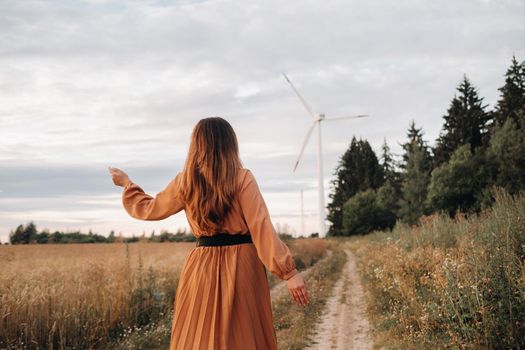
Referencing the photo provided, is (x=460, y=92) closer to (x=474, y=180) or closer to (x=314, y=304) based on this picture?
(x=474, y=180)

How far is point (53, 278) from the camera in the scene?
8234mm

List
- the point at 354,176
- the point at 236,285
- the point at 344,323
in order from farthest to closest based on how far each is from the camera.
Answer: the point at 354,176, the point at 344,323, the point at 236,285

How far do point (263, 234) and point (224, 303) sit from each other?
58 centimetres

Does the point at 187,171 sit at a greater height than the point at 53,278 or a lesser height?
greater

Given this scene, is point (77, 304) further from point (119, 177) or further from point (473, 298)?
point (473, 298)

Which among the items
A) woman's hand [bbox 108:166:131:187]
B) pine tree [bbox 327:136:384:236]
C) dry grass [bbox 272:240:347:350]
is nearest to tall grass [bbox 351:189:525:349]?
dry grass [bbox 272:240:347:350]

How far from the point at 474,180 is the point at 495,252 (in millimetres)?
34109

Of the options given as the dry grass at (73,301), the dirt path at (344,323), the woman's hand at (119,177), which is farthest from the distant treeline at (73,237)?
the woman's hand at (119,177)

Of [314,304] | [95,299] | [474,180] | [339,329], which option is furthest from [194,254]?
[474,180]

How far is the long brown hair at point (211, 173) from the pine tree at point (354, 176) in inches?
2574

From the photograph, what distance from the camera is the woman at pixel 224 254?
326 cm

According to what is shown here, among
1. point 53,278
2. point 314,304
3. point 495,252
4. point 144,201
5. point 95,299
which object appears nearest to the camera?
point 144,201

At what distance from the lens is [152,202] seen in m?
3.80


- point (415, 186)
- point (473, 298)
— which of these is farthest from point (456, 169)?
point (473, 298)
